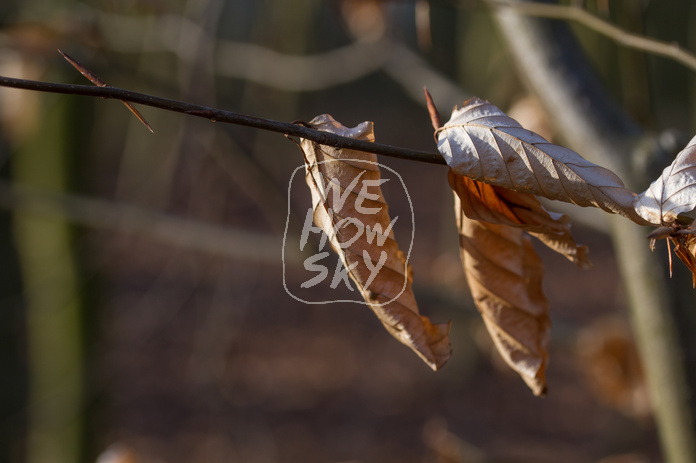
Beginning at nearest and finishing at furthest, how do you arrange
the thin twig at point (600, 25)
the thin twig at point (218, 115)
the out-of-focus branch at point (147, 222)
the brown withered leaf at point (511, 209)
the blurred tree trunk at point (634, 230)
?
the thin twig at point (218, 115) < the brown withered leaf at point (511, 209) < the thin twig at point (600, 25) < the blurred tree trunk at point (634, 230) < the out-of-focus branch at point (147, 222)

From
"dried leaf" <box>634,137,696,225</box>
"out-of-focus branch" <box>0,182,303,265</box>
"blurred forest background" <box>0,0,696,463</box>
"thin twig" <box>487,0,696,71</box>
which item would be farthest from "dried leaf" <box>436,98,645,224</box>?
"out-of-focus branch" <box>0,182,303,265</box>

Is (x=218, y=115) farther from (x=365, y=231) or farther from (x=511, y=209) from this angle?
(x=511, y=209)

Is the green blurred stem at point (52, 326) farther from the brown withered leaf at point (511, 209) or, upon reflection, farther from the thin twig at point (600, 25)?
the brown withered leaf at point (511, 209)

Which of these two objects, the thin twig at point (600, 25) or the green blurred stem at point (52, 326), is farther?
the green blurred stem at point (52, 326)

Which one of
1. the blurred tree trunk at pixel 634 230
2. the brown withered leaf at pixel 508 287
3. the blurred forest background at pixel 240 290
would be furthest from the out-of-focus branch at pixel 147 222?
the brown withered leaf at pixel 508 287

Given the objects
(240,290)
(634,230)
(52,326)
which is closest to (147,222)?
(52,326)

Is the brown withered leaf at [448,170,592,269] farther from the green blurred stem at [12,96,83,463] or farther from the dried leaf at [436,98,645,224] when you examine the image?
the green blurred stem at [12,96,83,463]

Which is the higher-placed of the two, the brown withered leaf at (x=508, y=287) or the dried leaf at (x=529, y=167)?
the dried leaf at (x=529, y=167)
